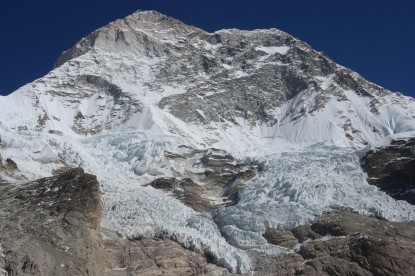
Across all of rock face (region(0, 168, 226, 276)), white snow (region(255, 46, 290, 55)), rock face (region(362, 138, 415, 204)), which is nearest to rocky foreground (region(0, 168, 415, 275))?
rock face (region(0, 168, 226, 276))

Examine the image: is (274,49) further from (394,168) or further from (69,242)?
(69,242)

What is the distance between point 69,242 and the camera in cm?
4428

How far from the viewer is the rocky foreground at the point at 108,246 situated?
140 feet

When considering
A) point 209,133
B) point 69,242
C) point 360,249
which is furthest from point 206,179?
point 69,242

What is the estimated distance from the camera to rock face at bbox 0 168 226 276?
41688 millimetres

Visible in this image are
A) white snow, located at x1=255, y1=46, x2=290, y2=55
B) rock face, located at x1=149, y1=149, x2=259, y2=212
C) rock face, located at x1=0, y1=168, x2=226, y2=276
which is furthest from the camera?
white snow, located at x1=255, y1=46, x2=290, y2=55

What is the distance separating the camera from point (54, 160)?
67.4 meters

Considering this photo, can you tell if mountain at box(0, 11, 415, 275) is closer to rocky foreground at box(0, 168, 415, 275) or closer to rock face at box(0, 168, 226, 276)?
rocky foreground at box(0, 168, 415, 275)

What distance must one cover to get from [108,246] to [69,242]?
354 centimetres

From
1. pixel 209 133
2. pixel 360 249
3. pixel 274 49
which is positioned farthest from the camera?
pixel 274 49

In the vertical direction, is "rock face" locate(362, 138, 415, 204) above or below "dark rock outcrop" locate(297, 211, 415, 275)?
above

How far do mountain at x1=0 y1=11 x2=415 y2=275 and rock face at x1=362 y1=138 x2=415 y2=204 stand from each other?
168cm

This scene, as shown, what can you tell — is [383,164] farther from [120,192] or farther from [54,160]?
[54,160]

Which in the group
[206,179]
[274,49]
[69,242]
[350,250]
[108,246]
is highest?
[274,49]
